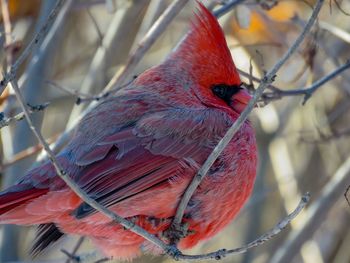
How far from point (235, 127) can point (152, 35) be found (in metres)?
0.97

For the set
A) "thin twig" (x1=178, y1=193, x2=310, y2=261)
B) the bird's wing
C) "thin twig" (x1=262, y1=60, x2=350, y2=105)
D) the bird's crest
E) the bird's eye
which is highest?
the bird's crest

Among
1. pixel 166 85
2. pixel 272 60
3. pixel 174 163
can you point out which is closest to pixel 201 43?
pixel 166 85

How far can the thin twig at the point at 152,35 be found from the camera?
10.2 feet

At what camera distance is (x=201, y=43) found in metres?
3.13

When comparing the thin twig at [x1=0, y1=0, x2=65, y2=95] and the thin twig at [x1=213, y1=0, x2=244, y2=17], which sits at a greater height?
the thin twig at [x1=213, y1=0, x2=244, y2=17]

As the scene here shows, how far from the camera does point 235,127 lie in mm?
2350

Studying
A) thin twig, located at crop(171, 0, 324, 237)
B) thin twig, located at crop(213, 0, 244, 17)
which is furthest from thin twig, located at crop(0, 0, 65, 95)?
thin twig, located at crop(213, 0, 244, 17)

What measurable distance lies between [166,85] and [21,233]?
4.23ft

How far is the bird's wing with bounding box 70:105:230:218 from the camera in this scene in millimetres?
2740

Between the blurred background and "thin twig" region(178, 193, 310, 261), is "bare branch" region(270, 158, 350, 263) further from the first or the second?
"thin twig" region(178, 193, 310, 261)

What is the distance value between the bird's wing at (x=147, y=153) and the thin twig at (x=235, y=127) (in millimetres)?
144

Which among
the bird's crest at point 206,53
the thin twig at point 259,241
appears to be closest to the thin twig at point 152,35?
the bird's crest at point 206,53

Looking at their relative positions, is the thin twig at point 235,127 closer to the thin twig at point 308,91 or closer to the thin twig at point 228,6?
the thin twig at point 308,91

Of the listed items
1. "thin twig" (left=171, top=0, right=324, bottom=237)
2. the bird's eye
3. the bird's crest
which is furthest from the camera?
the bird's eye
